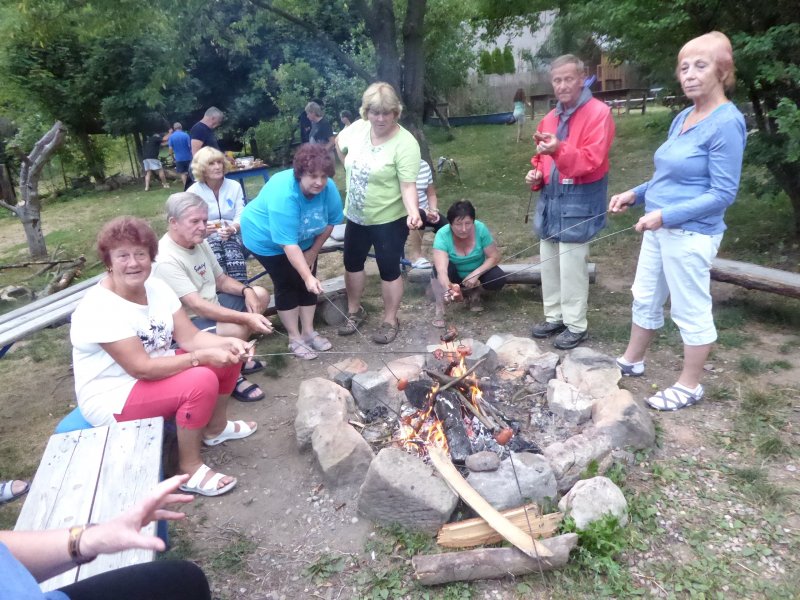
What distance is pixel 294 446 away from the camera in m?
3.23

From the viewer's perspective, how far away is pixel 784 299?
14.9 feet

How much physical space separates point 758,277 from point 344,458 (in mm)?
3194

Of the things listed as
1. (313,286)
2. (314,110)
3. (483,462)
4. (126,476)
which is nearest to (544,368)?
(483,462)

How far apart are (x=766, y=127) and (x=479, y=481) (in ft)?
15.0

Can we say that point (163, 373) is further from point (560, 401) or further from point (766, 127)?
point (766, 127)

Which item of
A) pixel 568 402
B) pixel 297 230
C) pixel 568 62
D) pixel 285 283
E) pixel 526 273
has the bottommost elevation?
pixel 568 402

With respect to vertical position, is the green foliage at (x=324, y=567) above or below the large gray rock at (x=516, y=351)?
below

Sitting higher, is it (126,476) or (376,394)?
(126,476)

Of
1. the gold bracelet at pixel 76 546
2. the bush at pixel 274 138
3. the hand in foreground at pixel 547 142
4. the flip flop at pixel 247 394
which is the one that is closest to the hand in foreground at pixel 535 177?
the hand in foreground at pixel 547 142

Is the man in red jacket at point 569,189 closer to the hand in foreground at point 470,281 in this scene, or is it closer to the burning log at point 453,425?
the hand in foreground at point 470,281

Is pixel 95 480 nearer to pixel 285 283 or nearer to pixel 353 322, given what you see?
pixel 285 283

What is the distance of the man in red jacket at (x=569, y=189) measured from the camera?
137 inches

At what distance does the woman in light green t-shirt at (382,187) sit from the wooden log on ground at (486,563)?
1704mm

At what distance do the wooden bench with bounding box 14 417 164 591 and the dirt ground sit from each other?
19.8 inches
